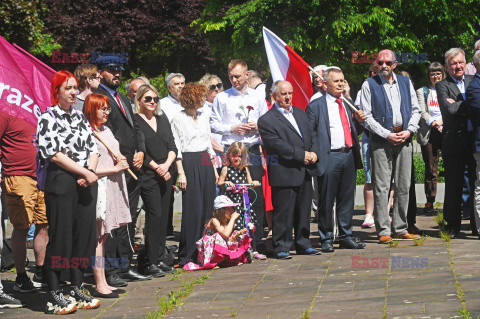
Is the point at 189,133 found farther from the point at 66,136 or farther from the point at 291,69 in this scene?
the point at 66,136

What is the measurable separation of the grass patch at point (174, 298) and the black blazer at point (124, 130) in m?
1.49

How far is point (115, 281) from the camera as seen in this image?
27.8ft

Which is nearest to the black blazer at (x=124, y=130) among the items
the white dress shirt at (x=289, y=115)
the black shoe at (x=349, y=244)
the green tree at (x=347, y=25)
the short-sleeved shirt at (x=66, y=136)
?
the short-sleeved shirt at (x=66, y=136)

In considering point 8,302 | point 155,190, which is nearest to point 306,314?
point 8,302

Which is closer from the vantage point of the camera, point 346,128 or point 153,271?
point 153,271

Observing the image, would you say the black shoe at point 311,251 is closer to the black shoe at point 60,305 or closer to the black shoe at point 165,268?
the black shoe at point 165,268

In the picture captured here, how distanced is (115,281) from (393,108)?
4008 millimetres

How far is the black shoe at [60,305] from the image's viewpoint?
24.0ft

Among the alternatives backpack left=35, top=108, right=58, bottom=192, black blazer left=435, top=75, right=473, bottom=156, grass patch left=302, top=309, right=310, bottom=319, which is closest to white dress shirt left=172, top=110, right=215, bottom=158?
backpack left=35, top=108, right=58, bottom=192

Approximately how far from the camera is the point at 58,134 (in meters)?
7.31

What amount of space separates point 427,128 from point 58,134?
24.4ft

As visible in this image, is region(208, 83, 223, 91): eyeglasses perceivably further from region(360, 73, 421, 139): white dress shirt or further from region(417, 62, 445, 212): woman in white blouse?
region(417, 62, 445, 212): woman in white blouse

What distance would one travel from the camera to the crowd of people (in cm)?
852

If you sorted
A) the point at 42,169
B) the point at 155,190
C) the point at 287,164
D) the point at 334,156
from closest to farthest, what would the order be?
the point at 42,169, the point at 155,190, the point at 287,164, the point at 334,156
